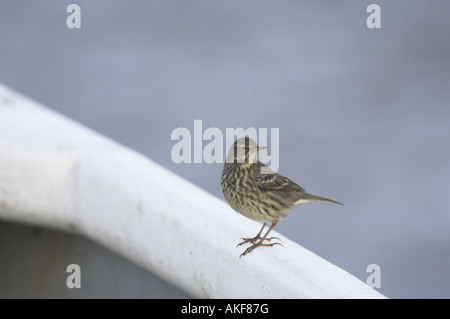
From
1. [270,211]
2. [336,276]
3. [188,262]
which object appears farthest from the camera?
[270,211]

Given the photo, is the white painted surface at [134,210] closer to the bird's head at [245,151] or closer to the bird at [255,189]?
the bird at [255,189]

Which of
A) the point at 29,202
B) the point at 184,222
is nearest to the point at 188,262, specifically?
the point at 184,222

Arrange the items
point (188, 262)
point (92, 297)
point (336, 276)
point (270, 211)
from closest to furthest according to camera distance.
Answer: point (336, 276) → point (188, 262) → point (270, 211) → point (92, 297)

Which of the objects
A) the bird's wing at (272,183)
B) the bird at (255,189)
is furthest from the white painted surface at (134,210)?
the bird's wing at (272,183)

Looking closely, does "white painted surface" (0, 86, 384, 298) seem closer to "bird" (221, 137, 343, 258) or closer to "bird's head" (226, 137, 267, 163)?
"bird" (221, 137, 343, 258)

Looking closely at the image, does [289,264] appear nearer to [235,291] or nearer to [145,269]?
[235,291]

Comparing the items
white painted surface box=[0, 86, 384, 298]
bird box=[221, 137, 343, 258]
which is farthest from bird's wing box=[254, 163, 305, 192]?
white painted surface box=[0, 86, 384, 298]
